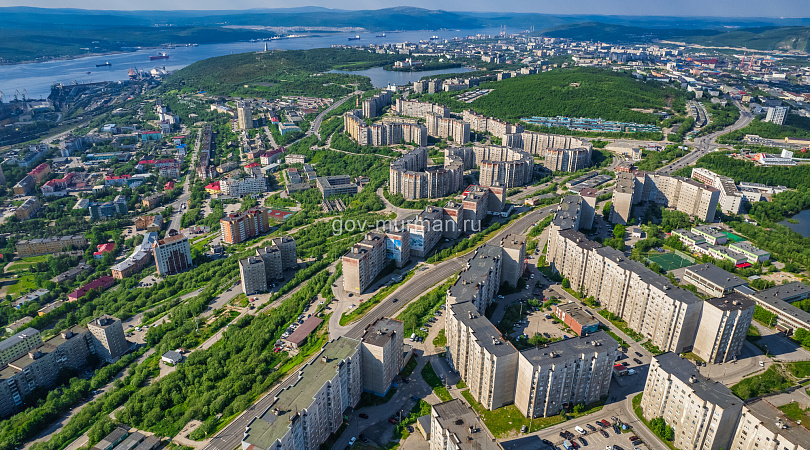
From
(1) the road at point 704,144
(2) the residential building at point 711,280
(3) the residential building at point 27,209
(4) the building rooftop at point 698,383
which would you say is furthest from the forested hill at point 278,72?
(4) the building rooftop at point 698,383

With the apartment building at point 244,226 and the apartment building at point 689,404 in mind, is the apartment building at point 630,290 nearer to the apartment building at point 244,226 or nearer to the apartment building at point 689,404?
the apartment building at point 689,404

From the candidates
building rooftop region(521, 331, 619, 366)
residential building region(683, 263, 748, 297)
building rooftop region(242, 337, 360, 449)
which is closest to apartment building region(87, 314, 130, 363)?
building rooftop region(242, 337, 360, 449)

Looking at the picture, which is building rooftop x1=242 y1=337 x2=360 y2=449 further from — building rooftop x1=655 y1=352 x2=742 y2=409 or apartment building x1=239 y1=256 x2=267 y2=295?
apartment building x1=239 y1=256 x2=267 y2=295

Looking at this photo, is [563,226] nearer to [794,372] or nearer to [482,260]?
[482,260]

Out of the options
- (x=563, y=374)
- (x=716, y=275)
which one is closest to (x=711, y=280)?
(x=716, y=275)

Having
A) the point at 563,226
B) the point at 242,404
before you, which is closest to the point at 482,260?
the point at 563,226

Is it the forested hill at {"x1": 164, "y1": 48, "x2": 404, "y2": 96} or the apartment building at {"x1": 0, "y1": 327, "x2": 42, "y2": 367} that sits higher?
the forested hill at {"x1": 164, "y1": 48, "x2": 404, "y2": 96}
